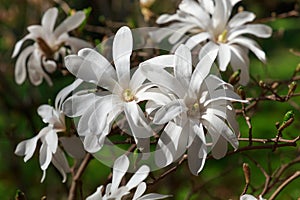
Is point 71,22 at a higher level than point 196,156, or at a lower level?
higher

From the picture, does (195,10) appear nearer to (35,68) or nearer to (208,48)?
(208,48)

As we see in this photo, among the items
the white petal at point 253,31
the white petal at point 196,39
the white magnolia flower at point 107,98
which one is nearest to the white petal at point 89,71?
the white magnolia flower at point 107,98

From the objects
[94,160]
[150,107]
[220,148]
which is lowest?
[94,160]

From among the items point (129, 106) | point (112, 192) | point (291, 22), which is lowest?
point (291, 22)

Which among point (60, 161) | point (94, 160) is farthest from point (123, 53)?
point (94, 160)

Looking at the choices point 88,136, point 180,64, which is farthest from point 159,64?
point 88,136

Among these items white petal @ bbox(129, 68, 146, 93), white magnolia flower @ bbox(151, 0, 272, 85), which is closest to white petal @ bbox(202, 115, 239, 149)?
white petal @ bbox(129, 68, 146, 93)

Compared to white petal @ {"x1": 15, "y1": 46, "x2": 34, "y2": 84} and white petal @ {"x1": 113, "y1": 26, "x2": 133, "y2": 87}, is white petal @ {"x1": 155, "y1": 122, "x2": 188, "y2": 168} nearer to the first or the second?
white petal @ {"x1": 113, "y1": 26, "x2": 133, "y2": 87}

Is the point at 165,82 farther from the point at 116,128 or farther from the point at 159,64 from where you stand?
the point at 116,128
